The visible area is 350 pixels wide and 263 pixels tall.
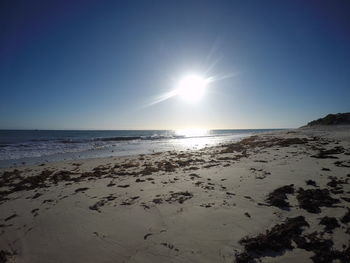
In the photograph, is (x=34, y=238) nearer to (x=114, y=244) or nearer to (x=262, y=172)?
(x=114, y=244)

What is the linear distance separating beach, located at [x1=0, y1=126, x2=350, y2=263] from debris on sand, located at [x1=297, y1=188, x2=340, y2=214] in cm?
2

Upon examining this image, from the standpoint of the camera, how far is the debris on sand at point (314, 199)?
4096mm

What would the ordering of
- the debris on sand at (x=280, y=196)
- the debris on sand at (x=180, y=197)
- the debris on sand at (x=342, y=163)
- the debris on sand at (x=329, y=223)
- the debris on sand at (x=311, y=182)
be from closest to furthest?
1. the debris on sand at (x=329, y=223)
2. the debris on sand at (x=280, y=196)
3. the debris on sand at (x=180, y=197)
4. the debris on sand at (x=311, y=182)
5. the debris on sand at (x=342, y=163)

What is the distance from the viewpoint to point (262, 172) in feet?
23.3

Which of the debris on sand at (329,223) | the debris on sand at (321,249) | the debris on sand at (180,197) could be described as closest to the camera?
the debris on sand at (321,249)

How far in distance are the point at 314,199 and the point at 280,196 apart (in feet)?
2.31

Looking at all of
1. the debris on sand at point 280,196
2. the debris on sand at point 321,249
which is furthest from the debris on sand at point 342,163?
the debris on sand at point 321,249

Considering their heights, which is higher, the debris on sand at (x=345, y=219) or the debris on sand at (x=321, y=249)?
the debris on sand at (x=345, y=219)

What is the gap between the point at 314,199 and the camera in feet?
14.4

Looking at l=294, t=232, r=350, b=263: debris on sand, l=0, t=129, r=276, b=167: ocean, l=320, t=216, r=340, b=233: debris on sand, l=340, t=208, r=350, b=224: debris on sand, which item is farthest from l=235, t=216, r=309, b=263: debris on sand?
l=0, t=129, r=276, b=167: ocean

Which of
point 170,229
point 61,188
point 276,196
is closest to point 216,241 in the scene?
point 170,229

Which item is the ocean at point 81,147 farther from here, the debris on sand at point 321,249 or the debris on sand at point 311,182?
the debris on sand at point 321,249

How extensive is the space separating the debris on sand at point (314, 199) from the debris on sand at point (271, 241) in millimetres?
750

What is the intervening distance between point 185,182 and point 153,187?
1150 millimetres
